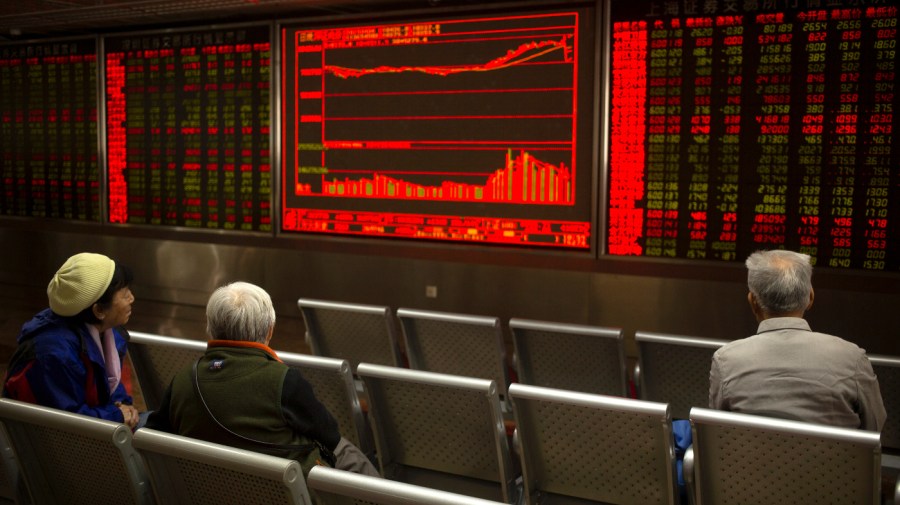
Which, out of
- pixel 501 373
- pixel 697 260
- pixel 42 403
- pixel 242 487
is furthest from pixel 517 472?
pixel 697 260

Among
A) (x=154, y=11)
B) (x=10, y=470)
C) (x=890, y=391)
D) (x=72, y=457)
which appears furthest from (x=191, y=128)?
(x=890, y=391)

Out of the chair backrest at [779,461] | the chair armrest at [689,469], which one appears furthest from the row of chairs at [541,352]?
the chair backrest at [779,461]

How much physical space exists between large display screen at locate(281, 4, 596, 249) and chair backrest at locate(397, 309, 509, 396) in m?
2.11

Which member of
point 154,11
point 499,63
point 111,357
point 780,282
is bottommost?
point 111,357

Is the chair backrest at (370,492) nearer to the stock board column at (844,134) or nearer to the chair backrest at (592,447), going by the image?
the chair backrest at (592,447)

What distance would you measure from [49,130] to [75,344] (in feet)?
20.2

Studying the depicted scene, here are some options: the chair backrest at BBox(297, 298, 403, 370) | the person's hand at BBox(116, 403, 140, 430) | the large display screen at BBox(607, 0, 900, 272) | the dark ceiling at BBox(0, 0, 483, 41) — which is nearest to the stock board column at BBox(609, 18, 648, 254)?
the large display screen at BBox(607, 0, 900, 272)

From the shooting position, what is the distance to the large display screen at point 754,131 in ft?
15.1

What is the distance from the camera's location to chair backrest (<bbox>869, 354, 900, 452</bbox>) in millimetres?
2684

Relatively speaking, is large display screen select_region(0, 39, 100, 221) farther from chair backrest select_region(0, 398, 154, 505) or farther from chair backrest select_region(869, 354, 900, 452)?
chair backrest select_region(869, 354, 900, 452)

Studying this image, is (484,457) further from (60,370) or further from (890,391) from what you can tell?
(890,391)

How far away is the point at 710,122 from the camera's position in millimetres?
5004

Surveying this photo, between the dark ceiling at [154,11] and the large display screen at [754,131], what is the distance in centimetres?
157

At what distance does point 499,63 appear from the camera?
18.5ft
